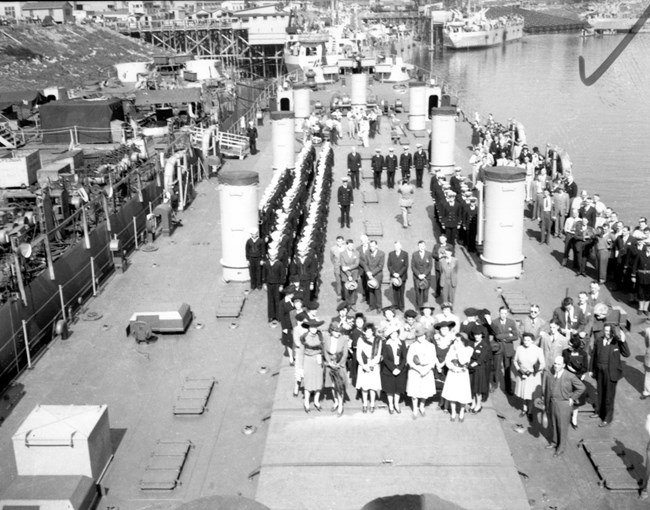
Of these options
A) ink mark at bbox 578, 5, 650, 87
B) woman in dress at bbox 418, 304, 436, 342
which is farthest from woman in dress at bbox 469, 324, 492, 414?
ink mark at bbox 578, 5, 650, 87

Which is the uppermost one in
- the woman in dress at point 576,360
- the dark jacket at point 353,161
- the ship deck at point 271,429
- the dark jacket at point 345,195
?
the dark jacket at point 353,161

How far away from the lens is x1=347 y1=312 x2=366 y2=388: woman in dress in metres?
9.70

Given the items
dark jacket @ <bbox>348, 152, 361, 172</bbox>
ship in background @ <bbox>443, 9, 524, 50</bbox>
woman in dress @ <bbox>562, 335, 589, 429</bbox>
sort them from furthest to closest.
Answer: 1. ship in background @ <bbox>443, 9, 524, 50</bbox>
2. dark jacket @ <bbox>348, 152, 361, 172</bbox>
3. woman in dress @ <bbox>562, 335, 589, 429</bbox>

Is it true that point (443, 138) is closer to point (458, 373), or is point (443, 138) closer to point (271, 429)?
point (458, 373)

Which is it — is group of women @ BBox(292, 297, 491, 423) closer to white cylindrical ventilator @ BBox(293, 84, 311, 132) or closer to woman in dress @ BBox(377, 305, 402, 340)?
woman in dress @ BBox(377, 305, 402, 340)

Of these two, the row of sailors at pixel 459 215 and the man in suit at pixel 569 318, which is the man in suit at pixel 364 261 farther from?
the man in suit at pixel 569 318

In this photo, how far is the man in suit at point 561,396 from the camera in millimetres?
8906

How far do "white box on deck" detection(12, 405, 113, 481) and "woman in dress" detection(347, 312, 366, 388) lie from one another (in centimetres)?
308

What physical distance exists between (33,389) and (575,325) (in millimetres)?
7807

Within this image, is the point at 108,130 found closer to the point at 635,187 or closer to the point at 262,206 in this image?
the point at 262,206

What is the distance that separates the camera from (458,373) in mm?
9383

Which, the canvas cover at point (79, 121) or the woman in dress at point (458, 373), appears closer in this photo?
the woman in dress at point (458, 373)

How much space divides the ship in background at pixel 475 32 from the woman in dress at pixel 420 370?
12161cm

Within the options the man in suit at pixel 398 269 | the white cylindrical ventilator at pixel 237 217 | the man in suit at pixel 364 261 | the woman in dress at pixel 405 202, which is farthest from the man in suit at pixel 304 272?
the woman in dress at pixel 405 202
